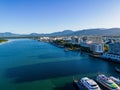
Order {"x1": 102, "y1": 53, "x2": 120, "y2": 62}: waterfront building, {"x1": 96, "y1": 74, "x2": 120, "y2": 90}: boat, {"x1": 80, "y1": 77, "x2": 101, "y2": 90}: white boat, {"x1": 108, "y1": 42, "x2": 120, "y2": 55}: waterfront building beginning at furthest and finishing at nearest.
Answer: {"x1": 108, "y1": 42, "x2": 120, "y2": 55}: waterfront building, {"x1": 102, "y1": 53, "x2": 120, "y2": 62}: waterfront building, {"x1": 96, "y1": 74, "x2": 120, "y2": 90}: boat, {"x1": 80, "y1": 77, "x2": 101, "y2": 90}: white boat

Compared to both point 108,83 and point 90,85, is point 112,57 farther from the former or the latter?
point 90,85

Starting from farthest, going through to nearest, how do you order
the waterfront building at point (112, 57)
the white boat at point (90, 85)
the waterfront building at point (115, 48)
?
the waterfront building at point (115, 48) → the waterfront building at point (112, 57) → the white boat at point (90, 85)

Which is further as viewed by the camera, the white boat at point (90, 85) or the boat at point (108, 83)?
the boat at point (108, 83)

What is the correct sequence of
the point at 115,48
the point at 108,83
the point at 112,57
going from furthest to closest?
the point at 115,48 → the point at 112,57 → the point at 108,83

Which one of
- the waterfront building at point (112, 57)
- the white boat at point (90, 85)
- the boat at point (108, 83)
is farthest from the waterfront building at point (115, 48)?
the white boat at point (90, 85)

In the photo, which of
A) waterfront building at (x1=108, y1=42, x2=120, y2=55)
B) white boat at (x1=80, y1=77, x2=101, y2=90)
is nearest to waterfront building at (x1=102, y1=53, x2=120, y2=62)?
waterfront building at (x1=108, y1=42, x2=120, y2=55)

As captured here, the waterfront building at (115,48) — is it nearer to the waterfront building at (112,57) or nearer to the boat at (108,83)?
the waterfront building at (112,57)

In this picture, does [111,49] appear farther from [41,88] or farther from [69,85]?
[41,88]

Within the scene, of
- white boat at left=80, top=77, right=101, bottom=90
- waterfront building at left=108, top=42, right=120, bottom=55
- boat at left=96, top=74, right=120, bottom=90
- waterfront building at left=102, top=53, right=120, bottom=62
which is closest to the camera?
white boat at left=80, top=77, right=101, bottom=90

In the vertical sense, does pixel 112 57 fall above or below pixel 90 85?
below

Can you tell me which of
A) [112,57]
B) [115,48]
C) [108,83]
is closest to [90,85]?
[108,83]

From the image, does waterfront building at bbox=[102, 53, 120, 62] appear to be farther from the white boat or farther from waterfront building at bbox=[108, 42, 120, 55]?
the white boat
